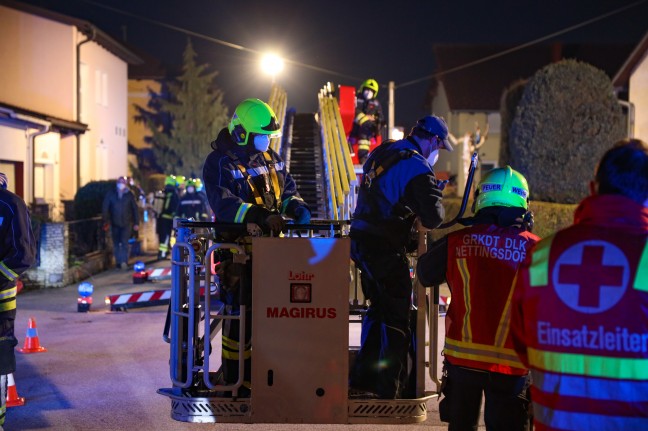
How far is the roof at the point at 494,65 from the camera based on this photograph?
1879 inches

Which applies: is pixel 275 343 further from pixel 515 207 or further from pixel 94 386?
pixel 94 386

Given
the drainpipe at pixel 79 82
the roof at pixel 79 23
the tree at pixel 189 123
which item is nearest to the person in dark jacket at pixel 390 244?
the roof at pixel 79 23

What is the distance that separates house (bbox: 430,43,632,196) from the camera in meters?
47.2

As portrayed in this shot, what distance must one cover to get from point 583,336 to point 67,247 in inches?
545

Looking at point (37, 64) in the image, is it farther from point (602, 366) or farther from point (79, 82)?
point (602, 366)

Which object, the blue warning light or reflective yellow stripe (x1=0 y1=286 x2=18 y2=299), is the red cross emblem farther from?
the blue warning light

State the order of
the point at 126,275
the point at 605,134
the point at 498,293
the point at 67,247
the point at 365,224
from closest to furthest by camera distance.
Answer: the point at 498,293 → the point at 365,224 → the point at 67,247 → the point at 126,275 → the point at 605,134

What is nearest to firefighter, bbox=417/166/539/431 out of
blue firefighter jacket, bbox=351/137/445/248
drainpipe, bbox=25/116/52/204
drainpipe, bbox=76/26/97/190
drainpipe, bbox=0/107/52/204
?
blue firefighter jacket, bbox=351/137/445/248

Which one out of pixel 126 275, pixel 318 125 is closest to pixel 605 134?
pixel 318 125

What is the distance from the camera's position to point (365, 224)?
19.0ft

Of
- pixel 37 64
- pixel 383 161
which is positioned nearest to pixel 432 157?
pixel 383 161

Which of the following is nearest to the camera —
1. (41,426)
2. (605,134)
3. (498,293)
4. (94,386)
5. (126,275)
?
(498,293)

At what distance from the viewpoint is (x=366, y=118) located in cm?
1870

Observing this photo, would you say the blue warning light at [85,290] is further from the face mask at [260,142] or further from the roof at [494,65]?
the roof at [494,65]
